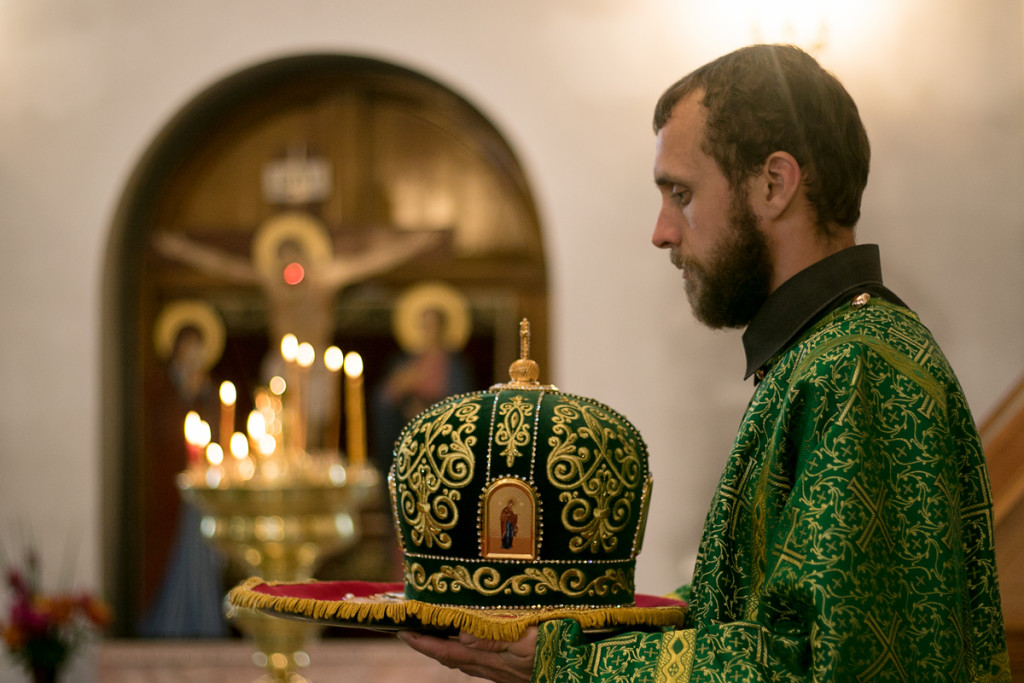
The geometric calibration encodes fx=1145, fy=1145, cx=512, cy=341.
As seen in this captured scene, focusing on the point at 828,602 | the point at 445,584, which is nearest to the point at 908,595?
the point at 828,602

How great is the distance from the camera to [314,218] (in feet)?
Answer: 19.7

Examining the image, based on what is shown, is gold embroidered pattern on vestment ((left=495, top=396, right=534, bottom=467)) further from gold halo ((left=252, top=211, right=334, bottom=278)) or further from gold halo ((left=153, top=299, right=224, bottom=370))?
gold halo ((left=153, top=299, right=224, bottom=370))

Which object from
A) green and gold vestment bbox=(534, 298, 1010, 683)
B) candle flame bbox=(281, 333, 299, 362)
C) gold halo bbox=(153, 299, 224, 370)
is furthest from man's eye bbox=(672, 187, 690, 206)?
gold halo bbox=(153, 299, 224, 370)

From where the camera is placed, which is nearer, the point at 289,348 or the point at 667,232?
the point at 667,232

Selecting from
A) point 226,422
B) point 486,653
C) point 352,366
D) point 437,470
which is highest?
point 352,366

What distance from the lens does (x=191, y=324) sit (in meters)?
6.06

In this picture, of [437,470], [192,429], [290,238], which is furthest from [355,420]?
[437,470]

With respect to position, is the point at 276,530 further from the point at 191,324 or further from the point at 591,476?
the point at 591,476

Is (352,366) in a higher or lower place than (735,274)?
lower

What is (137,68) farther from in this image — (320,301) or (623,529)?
(623,529)

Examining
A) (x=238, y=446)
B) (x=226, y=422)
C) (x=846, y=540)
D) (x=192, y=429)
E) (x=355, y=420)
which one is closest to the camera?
(x=846, y=540)

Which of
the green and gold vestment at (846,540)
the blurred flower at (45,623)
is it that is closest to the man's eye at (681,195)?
the green and gold vestment at (846,540)

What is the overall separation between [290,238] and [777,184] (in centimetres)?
458

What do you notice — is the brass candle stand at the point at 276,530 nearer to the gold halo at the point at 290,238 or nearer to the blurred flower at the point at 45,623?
the blurred flower at the point at 45,623
